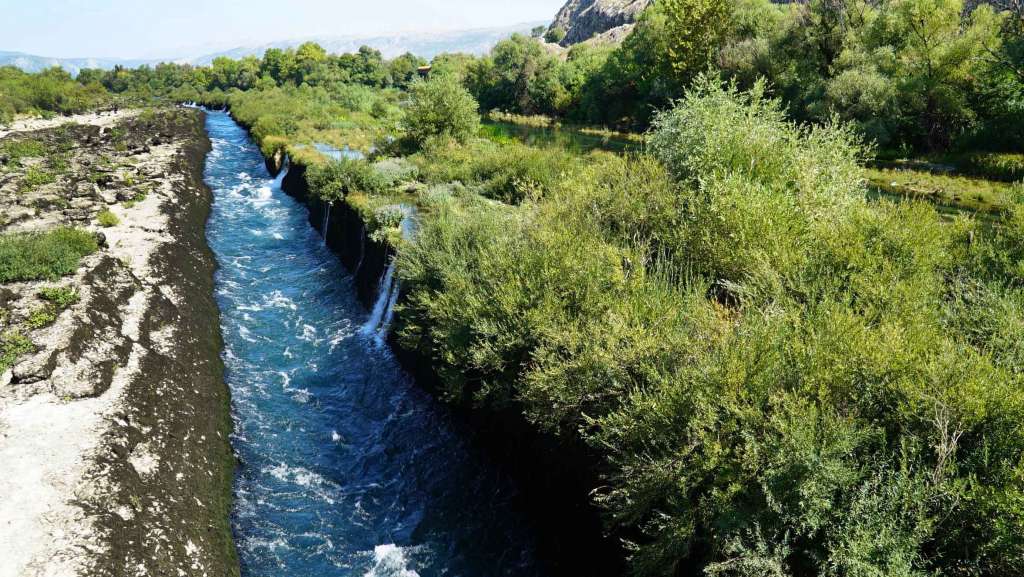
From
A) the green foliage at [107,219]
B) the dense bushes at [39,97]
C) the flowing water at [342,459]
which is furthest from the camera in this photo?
the dense bushes at [39,97]

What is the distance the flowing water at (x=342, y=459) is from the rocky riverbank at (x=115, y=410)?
0.90m

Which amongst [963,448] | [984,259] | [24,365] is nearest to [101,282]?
[24,365]

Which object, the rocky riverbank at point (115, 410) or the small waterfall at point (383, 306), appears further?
the small waterfall at point (383, 306)

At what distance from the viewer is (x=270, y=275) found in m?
29.1

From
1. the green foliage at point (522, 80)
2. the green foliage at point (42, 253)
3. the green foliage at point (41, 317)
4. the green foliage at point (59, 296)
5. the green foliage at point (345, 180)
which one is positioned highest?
the green foliage at point (522, 80)

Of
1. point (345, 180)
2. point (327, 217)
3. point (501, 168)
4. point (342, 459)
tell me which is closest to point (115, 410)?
point (342, 459)

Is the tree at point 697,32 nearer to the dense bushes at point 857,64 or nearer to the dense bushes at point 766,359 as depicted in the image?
the dense bushes at point 857,64

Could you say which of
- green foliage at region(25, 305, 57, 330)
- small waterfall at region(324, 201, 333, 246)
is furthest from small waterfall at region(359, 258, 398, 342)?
small waterfall at region(324, 201, 333, 246)

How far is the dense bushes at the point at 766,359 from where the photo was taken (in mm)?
7840

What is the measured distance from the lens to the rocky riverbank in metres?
11.6

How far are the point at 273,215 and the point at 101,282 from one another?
17.7 meters

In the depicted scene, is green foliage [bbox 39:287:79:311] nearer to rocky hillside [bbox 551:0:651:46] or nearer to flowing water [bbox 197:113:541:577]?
flowing water [bbox 197:113:541:577]

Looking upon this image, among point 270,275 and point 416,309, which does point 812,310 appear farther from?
point 270,275

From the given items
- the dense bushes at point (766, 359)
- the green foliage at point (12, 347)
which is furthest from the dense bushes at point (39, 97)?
the dense bushes at point (766, 359)
